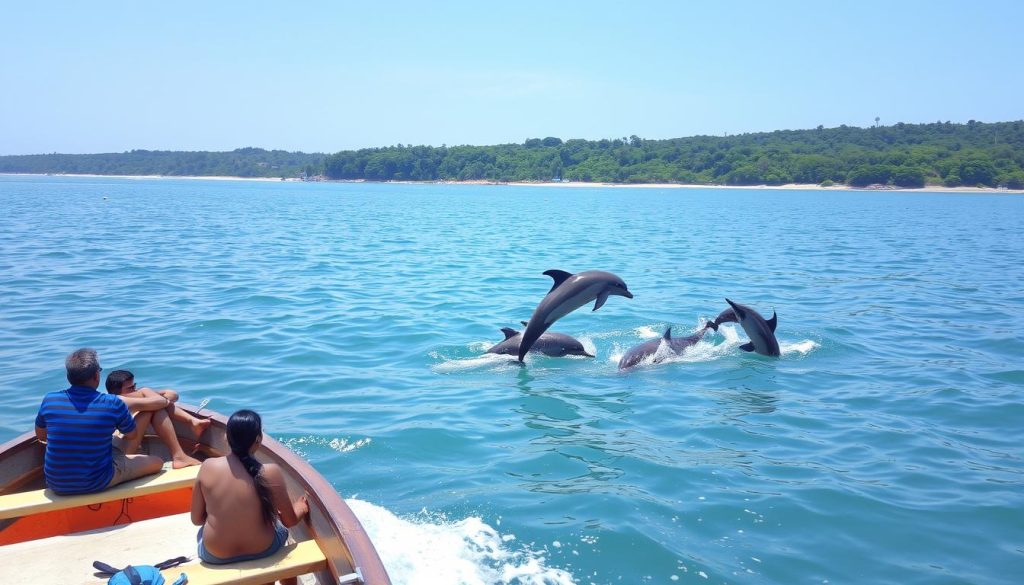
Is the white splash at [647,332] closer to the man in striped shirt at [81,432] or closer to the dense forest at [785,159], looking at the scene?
the man in striped shirt at [81,432]

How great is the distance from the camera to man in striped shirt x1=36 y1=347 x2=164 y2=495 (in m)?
6.74

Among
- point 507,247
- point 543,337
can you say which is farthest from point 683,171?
point 543,337

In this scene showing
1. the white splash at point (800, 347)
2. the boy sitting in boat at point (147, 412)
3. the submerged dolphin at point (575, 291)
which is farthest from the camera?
the white splash at point (800, 347)

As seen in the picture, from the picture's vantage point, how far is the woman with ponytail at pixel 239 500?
5.61 metres

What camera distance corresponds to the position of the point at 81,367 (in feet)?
22.2

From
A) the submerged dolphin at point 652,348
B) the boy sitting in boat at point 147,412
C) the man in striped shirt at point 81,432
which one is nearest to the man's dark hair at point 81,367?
the man in striped shirt at point 81,432

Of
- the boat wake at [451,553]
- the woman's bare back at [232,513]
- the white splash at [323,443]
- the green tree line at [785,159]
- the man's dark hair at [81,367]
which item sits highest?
the green tree line at [785,159]

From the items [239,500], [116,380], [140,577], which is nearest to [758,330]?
[116,380]

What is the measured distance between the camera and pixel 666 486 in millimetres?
9086

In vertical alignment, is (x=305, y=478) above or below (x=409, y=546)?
above

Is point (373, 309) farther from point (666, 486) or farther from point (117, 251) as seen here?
point (117, 251)

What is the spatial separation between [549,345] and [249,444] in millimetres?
9703

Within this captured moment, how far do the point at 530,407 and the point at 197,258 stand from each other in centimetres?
2131

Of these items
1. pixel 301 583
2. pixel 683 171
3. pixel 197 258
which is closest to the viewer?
pixel 301 583
